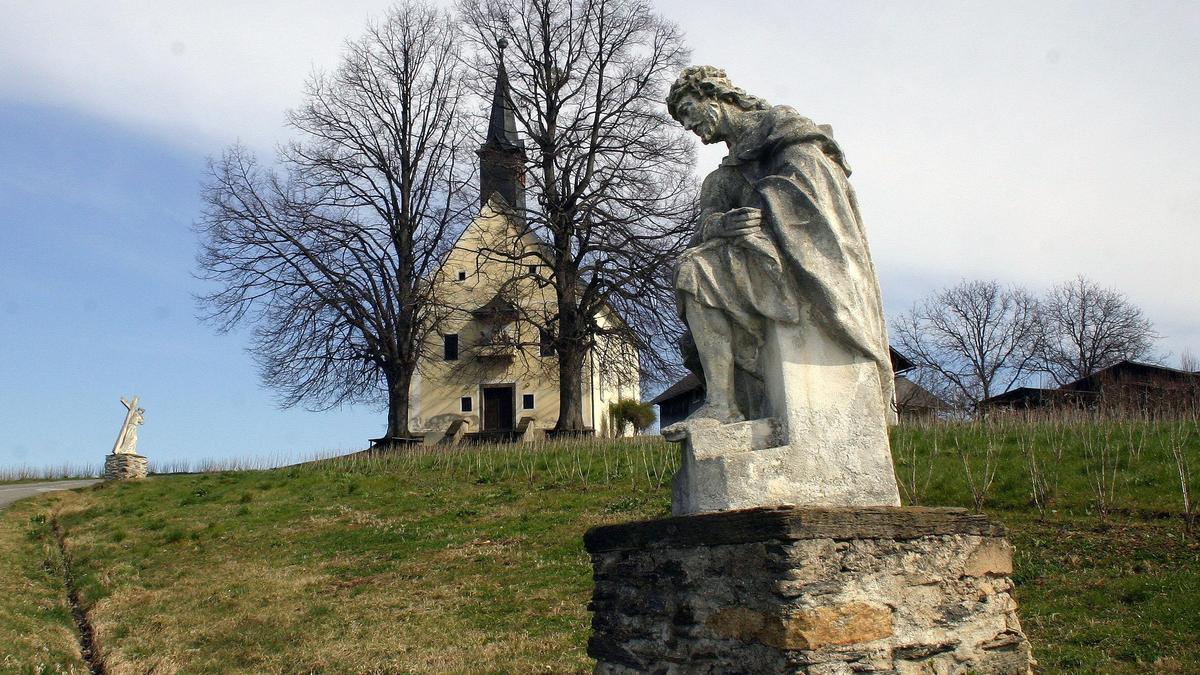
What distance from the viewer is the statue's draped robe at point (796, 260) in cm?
575

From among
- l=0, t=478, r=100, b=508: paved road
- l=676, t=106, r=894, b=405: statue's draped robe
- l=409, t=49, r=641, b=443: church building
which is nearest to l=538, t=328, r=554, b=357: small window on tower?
l=409, t=49, r=641, b=443: church building

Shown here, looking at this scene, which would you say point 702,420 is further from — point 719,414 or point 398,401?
point 398,401

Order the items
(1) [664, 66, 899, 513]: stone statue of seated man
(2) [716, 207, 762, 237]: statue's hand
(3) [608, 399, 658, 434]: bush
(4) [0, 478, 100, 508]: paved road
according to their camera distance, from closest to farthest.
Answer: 1. (1) [664, 66, 899, 513]: stone statue of seated man
2. (2) [716, 207, 762, 237]: statue's hand
3. (4) [0, 478, 100, 508]: paved road
4. (3) [608, 399, 658, 434]: bush

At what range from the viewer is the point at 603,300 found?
27375mm

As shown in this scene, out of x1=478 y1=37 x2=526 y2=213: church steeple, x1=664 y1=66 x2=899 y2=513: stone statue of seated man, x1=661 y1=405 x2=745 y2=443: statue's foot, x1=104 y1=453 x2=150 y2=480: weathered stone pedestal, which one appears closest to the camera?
x1=664 y1=66 x2=899 y2=513: stone statue of seated man

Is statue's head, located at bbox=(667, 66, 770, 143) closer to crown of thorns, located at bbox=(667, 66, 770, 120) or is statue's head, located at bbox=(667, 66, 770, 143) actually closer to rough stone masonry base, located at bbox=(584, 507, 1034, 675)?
crown of thorns, located at bbox=(667, 66, 770, 120)

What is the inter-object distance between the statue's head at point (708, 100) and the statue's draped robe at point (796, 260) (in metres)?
0.29

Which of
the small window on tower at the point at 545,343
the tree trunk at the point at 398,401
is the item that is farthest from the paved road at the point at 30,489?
the small window on tower at the point at 545,343

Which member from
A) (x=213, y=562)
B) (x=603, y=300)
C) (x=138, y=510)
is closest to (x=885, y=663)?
(x=213, y=562)

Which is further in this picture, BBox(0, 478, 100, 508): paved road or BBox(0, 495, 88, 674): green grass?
BBox(0, 478, 100, 508): paved road

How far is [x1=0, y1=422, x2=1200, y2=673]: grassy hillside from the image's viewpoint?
8883 millimetres

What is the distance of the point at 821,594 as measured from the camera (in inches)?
194

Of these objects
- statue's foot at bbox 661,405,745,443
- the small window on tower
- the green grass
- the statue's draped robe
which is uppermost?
the small window on tower

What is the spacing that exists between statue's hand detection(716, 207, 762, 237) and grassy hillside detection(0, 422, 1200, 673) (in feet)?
11.4
